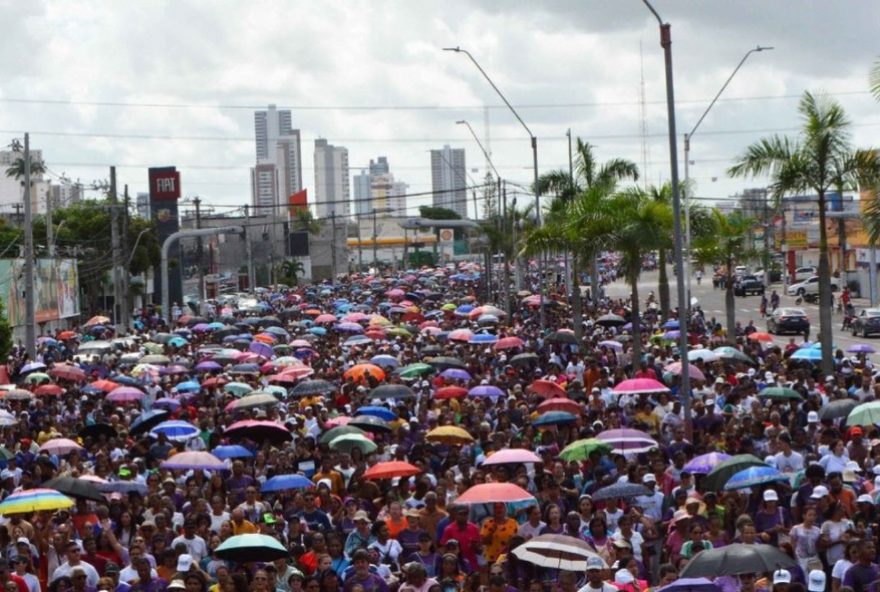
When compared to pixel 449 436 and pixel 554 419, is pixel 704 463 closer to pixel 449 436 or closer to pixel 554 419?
pixel 449 436

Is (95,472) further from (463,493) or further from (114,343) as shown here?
(114,343)

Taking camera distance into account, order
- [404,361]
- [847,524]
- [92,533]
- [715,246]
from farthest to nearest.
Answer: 1. [715,246]
2. [404,361]
3. [92,533]
4. [847,524]

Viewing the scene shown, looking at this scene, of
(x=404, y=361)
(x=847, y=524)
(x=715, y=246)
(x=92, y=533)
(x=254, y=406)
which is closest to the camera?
(x=847, y=524)

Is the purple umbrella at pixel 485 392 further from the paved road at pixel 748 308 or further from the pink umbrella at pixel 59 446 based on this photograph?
the paved road at pixel 748 308

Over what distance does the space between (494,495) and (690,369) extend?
40.9ft

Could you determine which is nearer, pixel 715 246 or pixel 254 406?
pixel 254 406

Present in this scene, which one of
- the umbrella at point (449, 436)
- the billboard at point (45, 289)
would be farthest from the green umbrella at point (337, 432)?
the billboard at point (45, 289)

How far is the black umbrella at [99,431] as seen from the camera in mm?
23328

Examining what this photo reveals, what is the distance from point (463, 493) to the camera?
16.1 m

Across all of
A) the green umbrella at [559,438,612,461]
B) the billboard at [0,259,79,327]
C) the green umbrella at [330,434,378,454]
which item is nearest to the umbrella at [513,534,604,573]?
the green umbrella at [559,438,612,461]

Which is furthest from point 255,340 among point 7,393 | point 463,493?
point 463,493

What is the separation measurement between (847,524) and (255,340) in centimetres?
2852

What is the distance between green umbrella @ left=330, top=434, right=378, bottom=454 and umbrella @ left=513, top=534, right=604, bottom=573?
6579 millimetres

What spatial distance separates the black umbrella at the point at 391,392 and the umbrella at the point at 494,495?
33.5 ft
